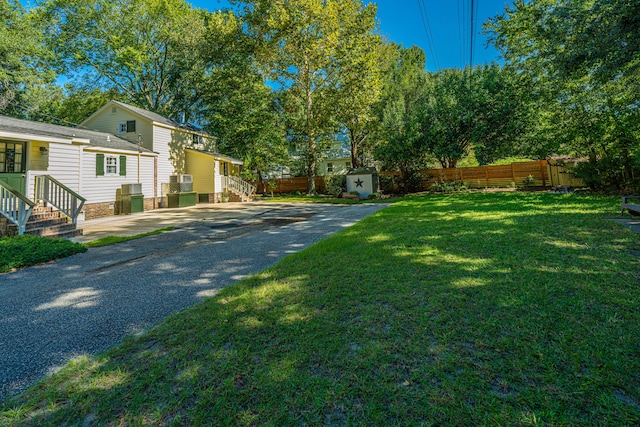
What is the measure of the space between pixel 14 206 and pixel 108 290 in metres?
6.11

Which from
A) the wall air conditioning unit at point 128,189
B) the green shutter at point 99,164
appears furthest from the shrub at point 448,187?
the green shutter at point 99,164

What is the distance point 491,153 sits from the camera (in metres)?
19.8

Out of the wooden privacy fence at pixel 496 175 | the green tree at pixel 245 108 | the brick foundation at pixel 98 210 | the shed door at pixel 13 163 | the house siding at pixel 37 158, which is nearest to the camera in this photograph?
the shed door at pixel 13 163

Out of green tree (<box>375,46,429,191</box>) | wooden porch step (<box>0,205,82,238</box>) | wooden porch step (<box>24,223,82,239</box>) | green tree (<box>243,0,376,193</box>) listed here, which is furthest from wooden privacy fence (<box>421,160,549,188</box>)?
wooden porch step (<box>0,205,82,238</box>)

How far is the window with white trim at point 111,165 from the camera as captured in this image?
13.1 metres

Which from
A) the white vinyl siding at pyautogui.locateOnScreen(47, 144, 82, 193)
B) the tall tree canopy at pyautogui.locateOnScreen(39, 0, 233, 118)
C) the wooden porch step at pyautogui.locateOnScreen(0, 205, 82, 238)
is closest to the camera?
the wooden porch step at pyautogui.locateOnScreen(0, 205, 82, 238)

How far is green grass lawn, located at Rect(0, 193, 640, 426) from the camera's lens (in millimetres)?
1565

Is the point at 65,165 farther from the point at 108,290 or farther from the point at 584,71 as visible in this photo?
the point at 584,71

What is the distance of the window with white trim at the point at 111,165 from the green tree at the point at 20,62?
44.3ft

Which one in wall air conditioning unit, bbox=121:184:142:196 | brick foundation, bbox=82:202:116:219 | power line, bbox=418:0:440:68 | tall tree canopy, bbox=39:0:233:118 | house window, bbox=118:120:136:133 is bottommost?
brick foundation, bbox=82:202:116:219

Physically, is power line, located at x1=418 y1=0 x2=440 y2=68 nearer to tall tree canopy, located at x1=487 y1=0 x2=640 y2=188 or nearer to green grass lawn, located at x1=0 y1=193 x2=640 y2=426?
tall tree canopy, located at x1=487 y1=0 x2=640 y2=188

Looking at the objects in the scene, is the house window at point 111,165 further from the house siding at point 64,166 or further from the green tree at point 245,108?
the green tree at point 245,108

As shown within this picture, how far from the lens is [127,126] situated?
17.2 metres

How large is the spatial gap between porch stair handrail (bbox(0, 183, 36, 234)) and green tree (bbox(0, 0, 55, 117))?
18948mm
